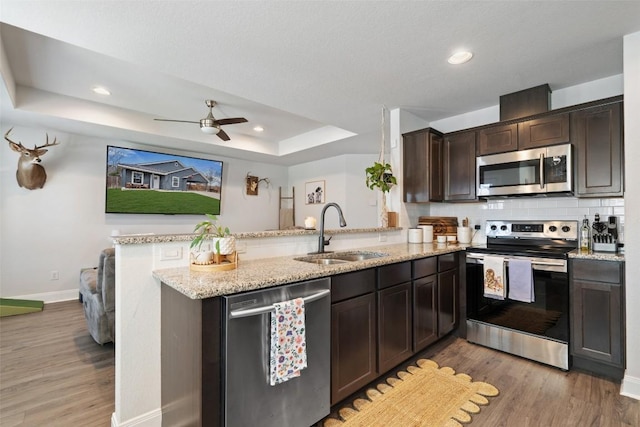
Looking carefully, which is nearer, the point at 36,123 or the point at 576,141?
the point at 576,141

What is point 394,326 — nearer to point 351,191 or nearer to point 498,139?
point 498,139

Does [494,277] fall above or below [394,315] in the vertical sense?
above

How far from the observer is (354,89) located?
3002 millimetres

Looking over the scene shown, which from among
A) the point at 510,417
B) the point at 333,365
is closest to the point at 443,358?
the point at 510,417

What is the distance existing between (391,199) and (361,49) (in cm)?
185

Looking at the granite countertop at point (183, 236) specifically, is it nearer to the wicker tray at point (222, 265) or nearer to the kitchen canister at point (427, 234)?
the wicker tray at point (222, 265)

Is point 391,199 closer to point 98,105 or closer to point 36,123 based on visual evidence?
point 98,105

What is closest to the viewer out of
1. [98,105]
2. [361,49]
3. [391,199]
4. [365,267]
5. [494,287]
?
[365,267]

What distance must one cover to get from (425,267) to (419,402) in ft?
3.37

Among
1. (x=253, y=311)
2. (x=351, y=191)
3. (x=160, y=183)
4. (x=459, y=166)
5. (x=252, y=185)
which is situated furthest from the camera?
(x=252, y=185)

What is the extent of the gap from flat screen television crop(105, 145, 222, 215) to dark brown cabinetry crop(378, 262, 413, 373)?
4361 millimetres

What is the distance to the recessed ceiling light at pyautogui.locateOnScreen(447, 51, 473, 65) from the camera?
2337mm

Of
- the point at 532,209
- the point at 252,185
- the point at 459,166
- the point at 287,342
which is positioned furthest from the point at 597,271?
the point at 252,185

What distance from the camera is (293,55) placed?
236cm
